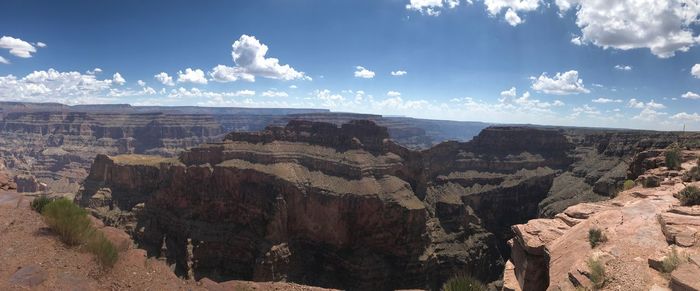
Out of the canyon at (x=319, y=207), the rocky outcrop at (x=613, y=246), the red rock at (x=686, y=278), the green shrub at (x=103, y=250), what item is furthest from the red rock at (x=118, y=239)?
the canyon at (x=319, y=207)

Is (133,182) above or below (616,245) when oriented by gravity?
below

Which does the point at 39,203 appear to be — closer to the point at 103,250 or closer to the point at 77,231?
the point at 77,231

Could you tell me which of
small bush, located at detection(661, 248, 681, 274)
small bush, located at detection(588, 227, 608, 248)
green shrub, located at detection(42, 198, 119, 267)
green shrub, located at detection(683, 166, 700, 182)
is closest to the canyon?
green shrub, located at detection(683, 166, 700, 182)

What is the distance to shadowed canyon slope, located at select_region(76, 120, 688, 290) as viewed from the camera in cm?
5922

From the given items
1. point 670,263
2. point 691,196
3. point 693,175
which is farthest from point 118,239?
point 693,175

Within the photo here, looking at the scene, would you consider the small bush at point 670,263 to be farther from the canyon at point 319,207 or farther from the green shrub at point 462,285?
the canyon at point 319,207

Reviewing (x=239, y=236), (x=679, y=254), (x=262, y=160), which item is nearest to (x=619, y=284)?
(x=679, y=254)

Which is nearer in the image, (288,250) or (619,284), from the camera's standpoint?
(619,284)

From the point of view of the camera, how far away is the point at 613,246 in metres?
12.2

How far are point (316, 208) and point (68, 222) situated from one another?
50303 millimetres

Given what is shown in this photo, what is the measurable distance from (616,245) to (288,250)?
50.8m

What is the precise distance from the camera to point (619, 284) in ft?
33.2

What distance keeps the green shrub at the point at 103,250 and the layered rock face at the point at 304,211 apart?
1623 inches

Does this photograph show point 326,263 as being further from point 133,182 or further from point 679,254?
point 679,254
